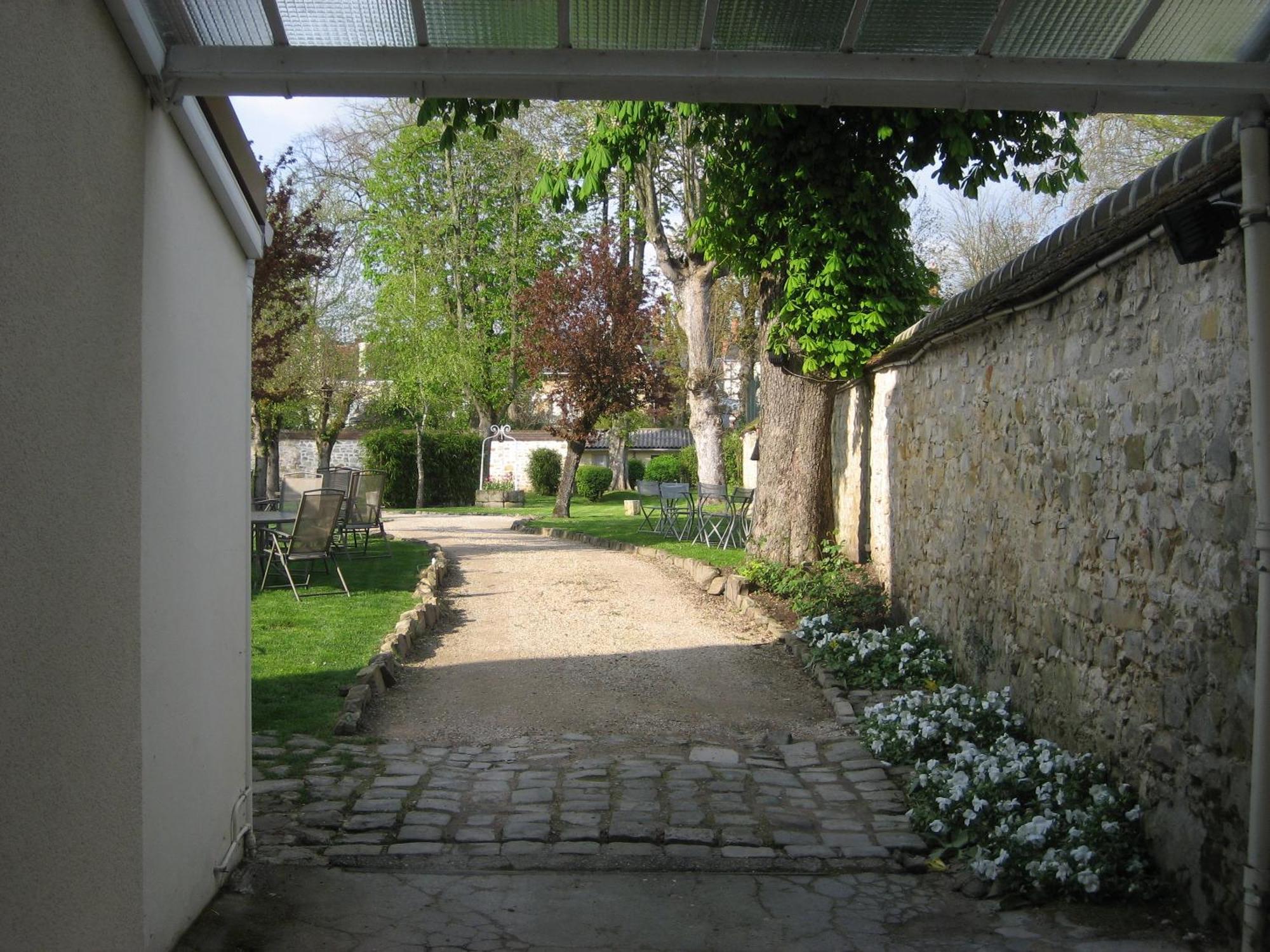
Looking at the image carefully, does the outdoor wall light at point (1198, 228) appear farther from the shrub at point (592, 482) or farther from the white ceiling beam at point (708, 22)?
the shrub at point (592, 482)

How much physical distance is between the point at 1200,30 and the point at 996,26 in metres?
0.62

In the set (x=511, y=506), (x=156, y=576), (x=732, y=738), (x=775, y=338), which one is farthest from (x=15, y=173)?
(x=511, y=506)

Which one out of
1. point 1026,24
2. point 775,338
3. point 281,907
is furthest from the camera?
point 775,338

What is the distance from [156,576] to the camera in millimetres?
3297

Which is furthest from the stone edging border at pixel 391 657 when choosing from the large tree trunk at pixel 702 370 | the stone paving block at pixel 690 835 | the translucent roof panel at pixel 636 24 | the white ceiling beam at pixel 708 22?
the large tree trunk at pixel 702 370

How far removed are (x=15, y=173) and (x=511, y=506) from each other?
28897 millimetres

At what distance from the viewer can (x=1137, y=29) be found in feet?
11.2

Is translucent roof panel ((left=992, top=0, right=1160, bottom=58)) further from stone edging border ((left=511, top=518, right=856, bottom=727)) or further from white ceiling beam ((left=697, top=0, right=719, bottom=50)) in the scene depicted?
stone edging border ((left=511, top=518, right=856, bottom=727))

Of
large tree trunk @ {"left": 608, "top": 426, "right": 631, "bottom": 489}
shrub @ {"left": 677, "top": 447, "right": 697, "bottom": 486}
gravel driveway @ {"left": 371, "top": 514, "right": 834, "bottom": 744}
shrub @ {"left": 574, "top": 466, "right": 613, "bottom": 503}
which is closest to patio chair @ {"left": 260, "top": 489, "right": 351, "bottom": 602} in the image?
gravel driveway @ {"left": 371, "top": 514, "right": 834, "bottom": 744}

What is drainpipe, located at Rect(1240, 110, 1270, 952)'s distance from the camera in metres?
3.29

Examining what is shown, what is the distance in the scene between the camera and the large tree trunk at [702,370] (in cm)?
2117

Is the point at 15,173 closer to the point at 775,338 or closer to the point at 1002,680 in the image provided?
the point at 1002,680

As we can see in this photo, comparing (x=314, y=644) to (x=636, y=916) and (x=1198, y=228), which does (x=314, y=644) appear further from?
(x=1198, y=228)

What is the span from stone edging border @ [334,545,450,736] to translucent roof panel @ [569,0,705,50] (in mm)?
4248
